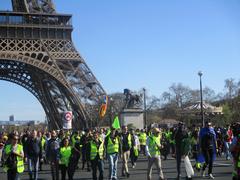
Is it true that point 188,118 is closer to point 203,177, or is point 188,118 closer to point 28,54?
point 28,54

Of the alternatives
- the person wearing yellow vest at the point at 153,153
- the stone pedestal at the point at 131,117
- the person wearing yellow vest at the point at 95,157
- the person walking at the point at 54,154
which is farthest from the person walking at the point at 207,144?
the stone pedestal at the point at 131,117

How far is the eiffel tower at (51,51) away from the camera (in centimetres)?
4662

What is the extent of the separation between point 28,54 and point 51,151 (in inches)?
1354

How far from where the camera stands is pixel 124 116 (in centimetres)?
4044

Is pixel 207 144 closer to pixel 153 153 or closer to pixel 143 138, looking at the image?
pixel 153 153

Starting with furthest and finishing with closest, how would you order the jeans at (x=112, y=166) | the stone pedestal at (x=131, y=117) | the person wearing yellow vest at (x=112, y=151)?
the stone pedestal at (x=131, y=117) < the person wearing yellow vest at (x=112, y=151) < the jeans at (x=112, y=166)

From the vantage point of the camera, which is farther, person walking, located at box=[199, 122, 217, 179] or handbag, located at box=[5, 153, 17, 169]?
person walking, located at box=[199, 122, 217, 179]

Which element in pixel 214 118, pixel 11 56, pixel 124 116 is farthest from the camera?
pixel 214 118

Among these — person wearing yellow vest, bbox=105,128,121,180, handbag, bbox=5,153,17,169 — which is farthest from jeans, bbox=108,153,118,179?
handbag, bbox=5,153,17,169

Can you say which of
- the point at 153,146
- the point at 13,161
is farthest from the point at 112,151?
the point at 13,161

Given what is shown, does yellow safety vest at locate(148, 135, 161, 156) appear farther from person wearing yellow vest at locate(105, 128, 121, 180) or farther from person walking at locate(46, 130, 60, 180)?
person walking at locate(46, 130, 60, 180)

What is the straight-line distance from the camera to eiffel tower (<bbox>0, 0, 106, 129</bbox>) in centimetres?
4662

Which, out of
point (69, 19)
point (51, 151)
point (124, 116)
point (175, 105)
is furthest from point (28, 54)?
point (175, 105)

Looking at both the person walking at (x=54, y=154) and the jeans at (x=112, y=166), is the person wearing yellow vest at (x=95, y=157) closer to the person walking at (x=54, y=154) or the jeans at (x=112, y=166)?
the jeans at (x=112, y=166)
